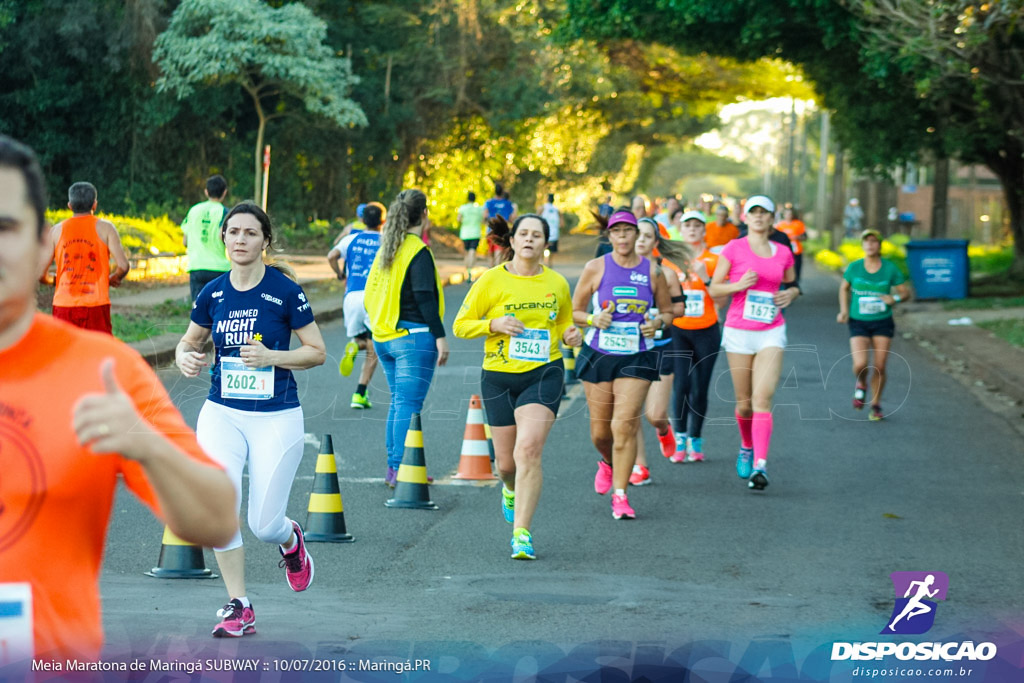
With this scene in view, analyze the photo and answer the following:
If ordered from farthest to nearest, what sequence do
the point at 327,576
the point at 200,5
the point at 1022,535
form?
1. the point at 200,5
2. the point at 1022,535
3. the point at 327,576

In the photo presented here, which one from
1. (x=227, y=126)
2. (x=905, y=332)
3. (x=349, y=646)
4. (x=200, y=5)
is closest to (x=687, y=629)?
(x=349, y=646)

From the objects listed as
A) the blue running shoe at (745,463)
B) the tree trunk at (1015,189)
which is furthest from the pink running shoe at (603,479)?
the tree trunk at (1015,189)

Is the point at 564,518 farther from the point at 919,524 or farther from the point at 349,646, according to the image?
the point at 349,646

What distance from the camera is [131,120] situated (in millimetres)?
33844

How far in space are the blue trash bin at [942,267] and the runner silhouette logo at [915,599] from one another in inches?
740

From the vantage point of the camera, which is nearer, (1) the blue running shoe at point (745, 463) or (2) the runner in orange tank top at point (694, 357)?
(1) the blue running shoe at point (745, 463)

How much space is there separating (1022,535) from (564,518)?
269 centimetres

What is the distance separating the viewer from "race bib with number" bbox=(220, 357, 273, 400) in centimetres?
617

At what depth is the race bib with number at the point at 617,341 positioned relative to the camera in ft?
27.5

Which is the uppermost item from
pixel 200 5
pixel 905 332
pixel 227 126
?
pixel 200 5

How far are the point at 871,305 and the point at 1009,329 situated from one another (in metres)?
7.65

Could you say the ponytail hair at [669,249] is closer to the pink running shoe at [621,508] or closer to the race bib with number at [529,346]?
the pink running shoe at [621,508]

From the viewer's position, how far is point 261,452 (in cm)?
618

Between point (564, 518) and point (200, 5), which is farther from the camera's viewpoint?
point (200, 5)
